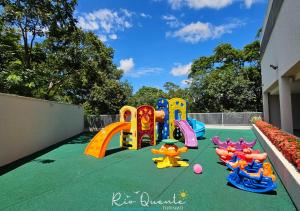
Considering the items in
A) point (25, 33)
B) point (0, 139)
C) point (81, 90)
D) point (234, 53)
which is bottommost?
point (0, 139)

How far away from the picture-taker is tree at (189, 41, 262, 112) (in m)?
24.1

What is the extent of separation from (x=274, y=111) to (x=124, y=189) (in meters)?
17.1

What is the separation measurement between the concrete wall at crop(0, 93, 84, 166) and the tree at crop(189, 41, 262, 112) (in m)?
16.7

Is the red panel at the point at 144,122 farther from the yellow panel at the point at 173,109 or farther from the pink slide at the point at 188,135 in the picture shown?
the yellow panel at the point at 173,109

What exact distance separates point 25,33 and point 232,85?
20007mm

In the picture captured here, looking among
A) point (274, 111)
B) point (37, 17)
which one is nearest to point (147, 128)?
point (37, 17)

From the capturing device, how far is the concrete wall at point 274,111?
17.8 m

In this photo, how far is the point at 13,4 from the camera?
38.6 feet

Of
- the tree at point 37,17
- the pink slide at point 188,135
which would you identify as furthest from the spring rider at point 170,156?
the tree at point 37,17

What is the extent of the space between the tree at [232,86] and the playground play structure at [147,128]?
472 inches

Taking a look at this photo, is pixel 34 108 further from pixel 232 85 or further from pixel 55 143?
pixel 232 85

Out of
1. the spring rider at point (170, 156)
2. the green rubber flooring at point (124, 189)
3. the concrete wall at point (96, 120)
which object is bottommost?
the green rubber flooring at point (124, 189)

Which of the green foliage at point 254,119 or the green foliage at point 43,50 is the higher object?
the green foliage at point 43,50

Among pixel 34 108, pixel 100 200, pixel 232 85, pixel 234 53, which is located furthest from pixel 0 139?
pixel 234 53
